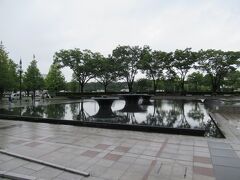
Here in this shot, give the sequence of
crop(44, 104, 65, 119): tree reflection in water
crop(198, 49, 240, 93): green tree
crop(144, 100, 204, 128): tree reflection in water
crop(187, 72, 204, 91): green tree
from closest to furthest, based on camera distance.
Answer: crop(144, 100, 204, 128): tree reflection in water → crop(44, 104, 65, 119): tree reflection in water → crop(198, 49, 240, 93): green tree → crop(187, 72, 204, 91): green tree

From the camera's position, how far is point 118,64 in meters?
39.2

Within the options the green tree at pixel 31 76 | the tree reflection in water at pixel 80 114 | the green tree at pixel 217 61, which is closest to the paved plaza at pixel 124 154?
the tree reflection in water at pixel 80 114

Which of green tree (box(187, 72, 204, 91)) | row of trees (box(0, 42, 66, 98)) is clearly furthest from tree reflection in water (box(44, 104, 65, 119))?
green tree (box(187, 72, 204, 91))

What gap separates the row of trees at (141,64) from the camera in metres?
35.1

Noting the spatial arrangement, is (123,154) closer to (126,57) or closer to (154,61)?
(154,61)

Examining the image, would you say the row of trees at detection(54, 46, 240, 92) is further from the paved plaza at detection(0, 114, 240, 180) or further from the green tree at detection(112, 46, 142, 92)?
the paved plaza at detection(0, 114, 240, 180)

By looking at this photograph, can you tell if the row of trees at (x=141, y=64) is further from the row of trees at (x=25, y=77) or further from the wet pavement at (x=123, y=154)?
the wet pavement at (x=123, y=154)

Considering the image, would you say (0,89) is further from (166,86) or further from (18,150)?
(166,86)

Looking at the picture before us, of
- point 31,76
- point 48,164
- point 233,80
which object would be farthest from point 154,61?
point 48,164

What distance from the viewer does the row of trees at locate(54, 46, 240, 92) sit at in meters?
35.1

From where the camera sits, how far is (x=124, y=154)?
609cm

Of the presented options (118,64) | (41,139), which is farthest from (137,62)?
(41,139)

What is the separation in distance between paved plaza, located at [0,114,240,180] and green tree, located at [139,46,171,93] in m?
28.9

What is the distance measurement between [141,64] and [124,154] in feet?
106
